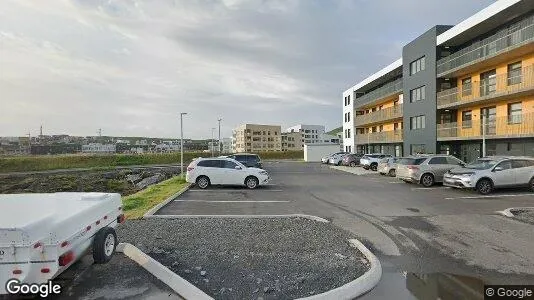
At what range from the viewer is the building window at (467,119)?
25044 millimetres

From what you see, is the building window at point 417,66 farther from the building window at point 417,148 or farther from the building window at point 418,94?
the building window at point 417,148

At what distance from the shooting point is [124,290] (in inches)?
192

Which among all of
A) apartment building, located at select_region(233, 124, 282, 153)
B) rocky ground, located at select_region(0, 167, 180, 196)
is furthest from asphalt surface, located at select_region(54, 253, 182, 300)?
apartment building, located at select_region(233, 124, 282, 153)

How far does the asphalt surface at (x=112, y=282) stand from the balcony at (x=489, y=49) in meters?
22.9

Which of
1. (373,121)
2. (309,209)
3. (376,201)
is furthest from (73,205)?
(373,121)

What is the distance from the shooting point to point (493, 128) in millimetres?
22609

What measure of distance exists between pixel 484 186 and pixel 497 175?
0.87 m

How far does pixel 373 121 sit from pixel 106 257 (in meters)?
42.1

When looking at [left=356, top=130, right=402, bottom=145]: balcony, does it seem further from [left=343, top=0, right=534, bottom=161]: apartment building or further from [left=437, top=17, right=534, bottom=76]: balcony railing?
[left=437, top=17, right=534, bottom=76]: balcony railing

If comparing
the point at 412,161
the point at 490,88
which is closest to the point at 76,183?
the point at 412,161

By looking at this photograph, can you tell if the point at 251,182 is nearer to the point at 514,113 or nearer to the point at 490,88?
the point at 514,113

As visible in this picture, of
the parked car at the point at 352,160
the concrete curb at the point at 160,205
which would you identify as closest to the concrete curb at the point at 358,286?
the concrete curb at the point at 160,205

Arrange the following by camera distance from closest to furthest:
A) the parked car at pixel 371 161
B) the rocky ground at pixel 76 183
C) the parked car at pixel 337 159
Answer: the parked car at pixel 371 161 < the rocky ground at pixel 76 183 < the parked car at pixel 337 159

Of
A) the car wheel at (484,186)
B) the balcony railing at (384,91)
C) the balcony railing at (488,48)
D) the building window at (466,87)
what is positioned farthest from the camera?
the balcony railing at (384,91)
